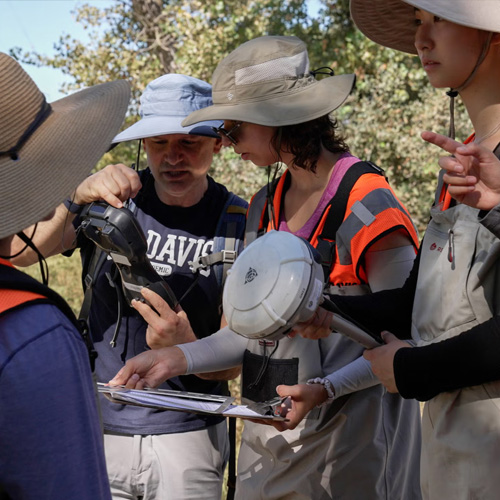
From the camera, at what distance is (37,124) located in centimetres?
146

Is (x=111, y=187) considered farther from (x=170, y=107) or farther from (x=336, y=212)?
(x=336, y=212)

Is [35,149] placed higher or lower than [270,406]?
higher

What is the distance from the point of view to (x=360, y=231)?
2387 millimetres

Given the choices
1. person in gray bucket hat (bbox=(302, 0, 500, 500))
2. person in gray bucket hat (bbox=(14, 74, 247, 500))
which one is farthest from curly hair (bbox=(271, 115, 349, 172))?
person in gray bucket hat (bbox=(302, 0, 500, 500))

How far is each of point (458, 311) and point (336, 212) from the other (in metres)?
0.71

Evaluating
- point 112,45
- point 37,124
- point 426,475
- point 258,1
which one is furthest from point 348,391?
point 112,45

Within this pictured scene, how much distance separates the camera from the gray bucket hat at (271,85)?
265 cm

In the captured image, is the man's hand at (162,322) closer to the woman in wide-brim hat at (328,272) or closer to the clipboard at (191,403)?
the woman in wide-brim hat at (328,272)

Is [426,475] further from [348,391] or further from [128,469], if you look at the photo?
[128,469]

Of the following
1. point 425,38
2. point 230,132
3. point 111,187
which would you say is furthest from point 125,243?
point 425,38

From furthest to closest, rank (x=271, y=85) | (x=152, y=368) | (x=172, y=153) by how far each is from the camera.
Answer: (x=172, y=153) → (x=271, y=85) → (x=152, y=368)

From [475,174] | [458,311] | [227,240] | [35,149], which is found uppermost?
[35,149]

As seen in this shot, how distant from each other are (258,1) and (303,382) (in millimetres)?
6796

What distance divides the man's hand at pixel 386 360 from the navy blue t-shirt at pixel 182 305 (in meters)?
1.02
